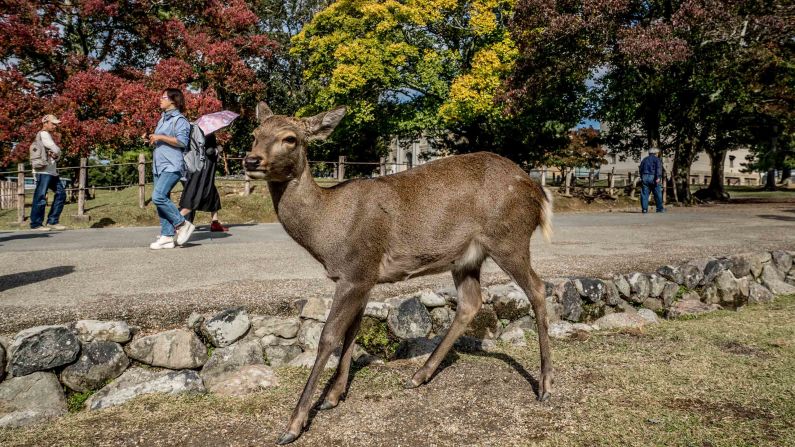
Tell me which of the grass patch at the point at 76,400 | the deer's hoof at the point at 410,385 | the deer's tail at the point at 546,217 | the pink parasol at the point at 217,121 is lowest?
the grass patch at the point at 76,400

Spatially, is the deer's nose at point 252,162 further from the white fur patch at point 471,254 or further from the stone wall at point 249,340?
the stone wall at point 249,340

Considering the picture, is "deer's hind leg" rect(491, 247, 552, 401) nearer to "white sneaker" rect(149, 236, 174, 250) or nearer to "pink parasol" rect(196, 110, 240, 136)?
"pink parasol" rect(196, 110, 240, 136)

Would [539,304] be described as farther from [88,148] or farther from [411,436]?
[88,148]

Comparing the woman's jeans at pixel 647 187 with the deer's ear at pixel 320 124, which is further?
the woman's jeans at pixel 647 187

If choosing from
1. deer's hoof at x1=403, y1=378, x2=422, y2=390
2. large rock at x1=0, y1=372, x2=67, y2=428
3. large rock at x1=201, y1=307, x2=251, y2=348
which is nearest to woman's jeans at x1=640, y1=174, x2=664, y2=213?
deer's hoof at x1=403, y1=378, x2=422, y2=390

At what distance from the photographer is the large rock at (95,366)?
13.8 ft

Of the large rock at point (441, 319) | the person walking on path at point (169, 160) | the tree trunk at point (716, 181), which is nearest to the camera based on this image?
the large rock at point (441, 319)

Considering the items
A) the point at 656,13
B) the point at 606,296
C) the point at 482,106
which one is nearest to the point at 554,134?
the point at 482,106

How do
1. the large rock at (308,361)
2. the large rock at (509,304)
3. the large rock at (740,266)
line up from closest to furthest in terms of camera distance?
the large rock at (308,361) < the large rock at (509,304) < the large rock at (740,266)

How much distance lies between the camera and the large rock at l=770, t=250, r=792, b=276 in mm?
8688

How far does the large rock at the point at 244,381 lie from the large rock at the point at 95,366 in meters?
0.83

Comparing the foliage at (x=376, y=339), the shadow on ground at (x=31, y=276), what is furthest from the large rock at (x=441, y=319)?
the shadow on ground at (x=31, y=276)

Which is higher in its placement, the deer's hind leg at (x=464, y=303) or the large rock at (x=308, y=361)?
the deer's hind leg at (x=464, y=303)

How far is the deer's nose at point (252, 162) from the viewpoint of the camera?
3.28 metres
